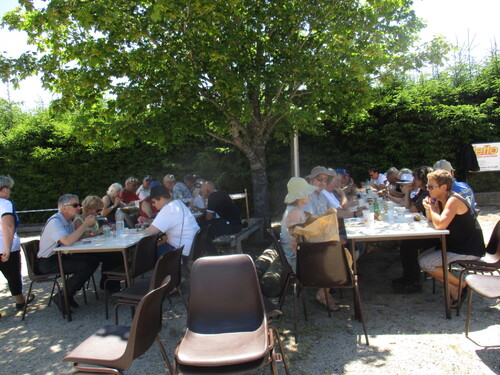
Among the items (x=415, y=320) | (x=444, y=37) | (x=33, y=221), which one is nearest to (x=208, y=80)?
(x=444, y=37)

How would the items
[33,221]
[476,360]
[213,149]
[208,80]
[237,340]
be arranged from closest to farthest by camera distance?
[237,340] → [476,360] → [208,80] → [213,149] → [33,221]

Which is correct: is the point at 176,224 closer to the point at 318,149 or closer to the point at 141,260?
the point at 141,260

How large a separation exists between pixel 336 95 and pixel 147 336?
5.08m

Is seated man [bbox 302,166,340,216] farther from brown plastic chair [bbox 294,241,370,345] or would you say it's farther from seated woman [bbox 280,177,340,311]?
brown plastic chair [bbox 294,241,370,345]

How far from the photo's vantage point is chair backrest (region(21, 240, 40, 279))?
468cm

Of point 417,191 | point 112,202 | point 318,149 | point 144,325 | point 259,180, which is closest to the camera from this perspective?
point 144,325

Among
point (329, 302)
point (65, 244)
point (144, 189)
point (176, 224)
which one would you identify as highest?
point (144, 189)

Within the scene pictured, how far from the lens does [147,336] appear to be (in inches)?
99.7

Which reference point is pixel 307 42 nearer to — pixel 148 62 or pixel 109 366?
pixel 148 62

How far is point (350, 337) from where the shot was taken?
364 centimetres

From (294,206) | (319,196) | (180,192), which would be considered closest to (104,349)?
(294,206)

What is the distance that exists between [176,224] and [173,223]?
0.13 ft

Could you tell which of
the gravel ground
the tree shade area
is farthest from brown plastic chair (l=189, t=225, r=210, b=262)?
the tree shade area

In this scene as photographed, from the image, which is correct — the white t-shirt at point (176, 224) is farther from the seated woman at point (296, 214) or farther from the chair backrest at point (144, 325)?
the chair backrest at point (144, 325)
